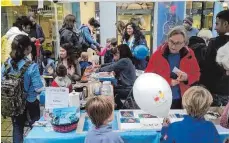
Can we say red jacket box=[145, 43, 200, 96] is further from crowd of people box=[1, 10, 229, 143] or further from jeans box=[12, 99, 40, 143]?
jeans box=[12, 99, 40, 143]

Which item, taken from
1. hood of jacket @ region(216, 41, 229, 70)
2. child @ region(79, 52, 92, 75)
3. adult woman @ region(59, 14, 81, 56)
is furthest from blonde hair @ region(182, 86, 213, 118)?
adult woman @ region(59, 14, 81, 56)

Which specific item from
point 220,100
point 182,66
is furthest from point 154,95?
point 220,100

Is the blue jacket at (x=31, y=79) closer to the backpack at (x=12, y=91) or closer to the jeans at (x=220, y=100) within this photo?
the backpack at (x=12, y=91)

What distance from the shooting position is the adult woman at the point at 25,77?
2.76 meters

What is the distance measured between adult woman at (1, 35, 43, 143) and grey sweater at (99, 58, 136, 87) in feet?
4.50

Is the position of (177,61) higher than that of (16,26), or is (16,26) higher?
(16,26)

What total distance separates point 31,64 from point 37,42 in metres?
3.22

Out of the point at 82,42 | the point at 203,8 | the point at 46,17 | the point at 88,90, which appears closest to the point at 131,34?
the point at 82,42

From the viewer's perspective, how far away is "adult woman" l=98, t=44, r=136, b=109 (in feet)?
12.8

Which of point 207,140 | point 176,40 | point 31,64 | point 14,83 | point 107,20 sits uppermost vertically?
point 107,20

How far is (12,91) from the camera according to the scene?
274 cm

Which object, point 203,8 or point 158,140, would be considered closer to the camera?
point 158,140

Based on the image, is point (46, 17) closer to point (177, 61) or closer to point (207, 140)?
point (177, 61)

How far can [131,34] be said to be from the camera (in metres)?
5.23
